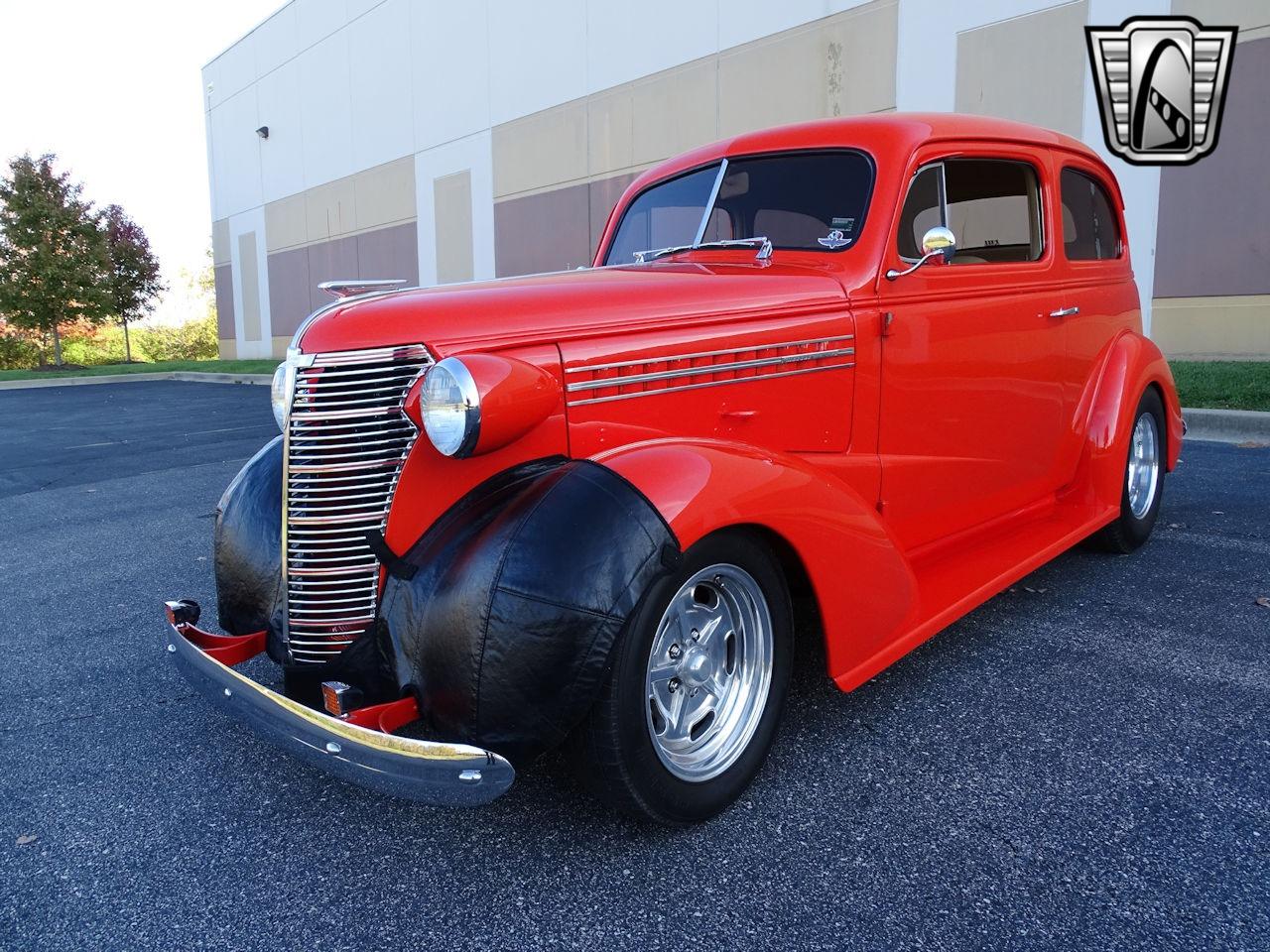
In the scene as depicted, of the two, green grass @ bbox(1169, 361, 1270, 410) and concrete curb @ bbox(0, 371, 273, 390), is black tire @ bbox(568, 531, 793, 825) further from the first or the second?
concrete curb @ bbox(0, 371, 273, 390)

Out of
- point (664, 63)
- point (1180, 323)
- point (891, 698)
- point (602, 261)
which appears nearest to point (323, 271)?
point (664, 63)

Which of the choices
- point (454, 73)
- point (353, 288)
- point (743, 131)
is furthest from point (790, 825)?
point (454, 73)

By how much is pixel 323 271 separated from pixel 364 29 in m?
6.11

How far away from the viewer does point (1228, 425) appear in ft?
25.0

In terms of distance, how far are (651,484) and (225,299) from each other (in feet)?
105

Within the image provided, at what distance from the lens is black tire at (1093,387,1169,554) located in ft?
14.8

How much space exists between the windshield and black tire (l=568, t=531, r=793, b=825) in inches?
51.8

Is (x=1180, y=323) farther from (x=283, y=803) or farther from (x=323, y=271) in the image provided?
(x=323, y=271)

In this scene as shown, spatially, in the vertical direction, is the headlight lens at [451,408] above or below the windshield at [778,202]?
below

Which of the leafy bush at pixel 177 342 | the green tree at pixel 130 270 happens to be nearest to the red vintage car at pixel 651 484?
the green tree at pixel 130 270

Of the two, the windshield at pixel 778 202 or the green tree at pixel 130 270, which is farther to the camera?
the green tree at pixel 130 270

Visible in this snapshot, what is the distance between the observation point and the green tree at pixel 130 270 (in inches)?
1238

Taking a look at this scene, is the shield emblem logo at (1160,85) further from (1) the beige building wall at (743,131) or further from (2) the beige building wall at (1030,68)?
(2) the beige building wall at (1030,68)

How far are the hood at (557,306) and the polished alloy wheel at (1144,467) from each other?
254cm
